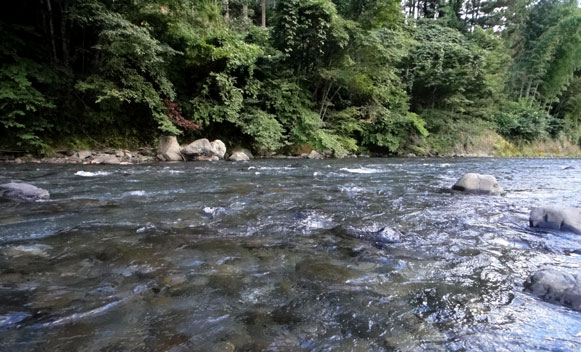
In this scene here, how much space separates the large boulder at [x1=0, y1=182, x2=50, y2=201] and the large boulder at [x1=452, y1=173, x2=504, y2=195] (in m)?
7.41

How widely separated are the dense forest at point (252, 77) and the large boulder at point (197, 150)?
0.67m

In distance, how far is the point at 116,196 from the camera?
524cm

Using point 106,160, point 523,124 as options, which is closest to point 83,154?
point 106,160

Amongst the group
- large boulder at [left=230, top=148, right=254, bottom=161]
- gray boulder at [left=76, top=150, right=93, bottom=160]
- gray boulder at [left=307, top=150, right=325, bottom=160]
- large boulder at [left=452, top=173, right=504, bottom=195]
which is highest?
large boulder at [left=452, top=173, right=504, bottom=195]

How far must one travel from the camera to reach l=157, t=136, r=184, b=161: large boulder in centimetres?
1136

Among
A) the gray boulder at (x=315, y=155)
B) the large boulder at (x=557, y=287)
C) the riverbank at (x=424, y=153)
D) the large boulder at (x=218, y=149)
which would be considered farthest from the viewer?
the gray boulder at (x=315, y=155)

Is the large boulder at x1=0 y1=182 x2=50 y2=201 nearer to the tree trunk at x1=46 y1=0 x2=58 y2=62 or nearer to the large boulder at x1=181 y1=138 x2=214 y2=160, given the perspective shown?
the large boulder at x1=181 y1=138 x2=214 y2=160

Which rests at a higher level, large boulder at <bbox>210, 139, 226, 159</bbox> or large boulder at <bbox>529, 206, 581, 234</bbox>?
large boulder at <bbox>529, 206, 581, 234</bbox>

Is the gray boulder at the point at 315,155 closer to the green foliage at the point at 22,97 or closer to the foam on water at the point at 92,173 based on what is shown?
the foam on water at the point at 92,173

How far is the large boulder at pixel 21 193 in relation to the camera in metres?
4.76

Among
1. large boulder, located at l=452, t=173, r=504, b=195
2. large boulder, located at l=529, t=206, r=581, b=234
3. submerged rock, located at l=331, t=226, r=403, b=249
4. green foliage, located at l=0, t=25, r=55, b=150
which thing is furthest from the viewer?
green foliage, located at l=0, t=25, r=55, b=150

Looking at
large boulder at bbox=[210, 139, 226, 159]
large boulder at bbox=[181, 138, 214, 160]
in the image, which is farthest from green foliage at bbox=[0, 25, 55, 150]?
large boulder at bbox=[210, 139, 226, 159]

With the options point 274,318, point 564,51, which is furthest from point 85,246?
point 564,51

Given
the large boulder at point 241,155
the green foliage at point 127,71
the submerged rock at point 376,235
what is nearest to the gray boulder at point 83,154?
the green foliage at point 127,71
